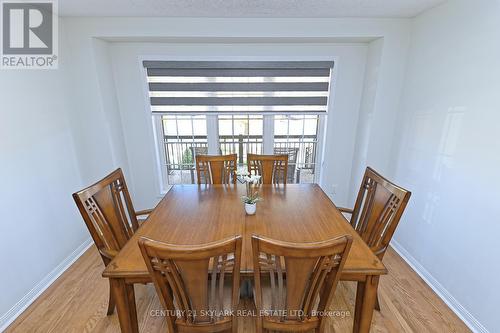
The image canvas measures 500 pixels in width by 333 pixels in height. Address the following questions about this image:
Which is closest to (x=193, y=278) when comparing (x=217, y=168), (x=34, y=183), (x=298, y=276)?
(x=298, y=276)

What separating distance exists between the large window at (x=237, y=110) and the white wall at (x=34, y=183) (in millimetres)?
954

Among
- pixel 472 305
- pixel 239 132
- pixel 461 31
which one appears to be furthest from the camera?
pixel 239 132

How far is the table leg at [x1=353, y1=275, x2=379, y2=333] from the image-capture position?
45.9 inches

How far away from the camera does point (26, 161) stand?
5.97 feet

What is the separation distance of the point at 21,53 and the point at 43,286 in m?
1.90

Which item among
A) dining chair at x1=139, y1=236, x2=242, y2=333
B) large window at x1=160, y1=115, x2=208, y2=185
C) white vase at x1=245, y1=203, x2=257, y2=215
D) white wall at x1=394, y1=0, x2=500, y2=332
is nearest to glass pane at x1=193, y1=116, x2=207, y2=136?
large window at x1=160, y1=115, x2=208, y2=185

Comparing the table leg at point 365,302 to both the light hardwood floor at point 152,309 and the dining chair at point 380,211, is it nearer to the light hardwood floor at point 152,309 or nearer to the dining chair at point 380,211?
the dining chair at point 380,211

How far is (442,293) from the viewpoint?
6.07ft

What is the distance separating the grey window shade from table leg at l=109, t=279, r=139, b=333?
1.99 meters

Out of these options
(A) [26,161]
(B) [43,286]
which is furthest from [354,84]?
(B) [43,286]

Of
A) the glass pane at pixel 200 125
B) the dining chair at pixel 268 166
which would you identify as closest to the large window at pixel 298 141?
the dining chair at pixel 268 166

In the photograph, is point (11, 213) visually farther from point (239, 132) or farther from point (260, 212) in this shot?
point (239, 132)

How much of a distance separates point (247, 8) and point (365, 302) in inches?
91.1

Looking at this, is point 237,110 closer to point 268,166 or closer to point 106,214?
point 268,166
